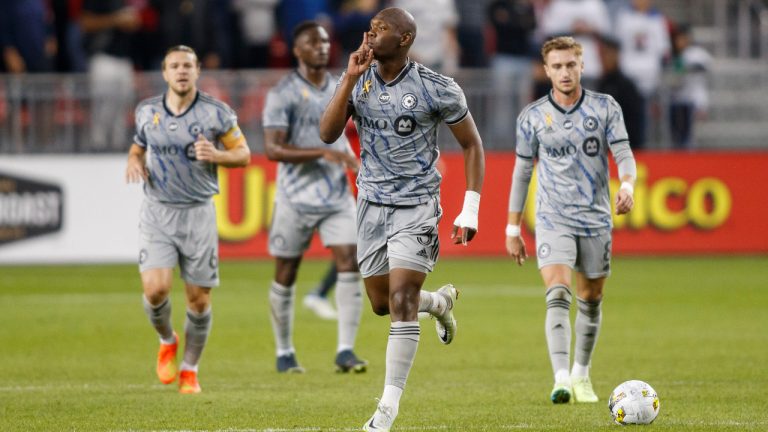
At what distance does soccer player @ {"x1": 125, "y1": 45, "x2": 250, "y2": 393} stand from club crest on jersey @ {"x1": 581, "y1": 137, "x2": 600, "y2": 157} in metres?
2.40

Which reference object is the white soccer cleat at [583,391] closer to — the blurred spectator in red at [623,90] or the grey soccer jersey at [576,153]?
the grey soccer jersey at [576,153]

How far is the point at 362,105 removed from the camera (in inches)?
320

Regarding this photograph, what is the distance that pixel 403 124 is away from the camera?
8070 millimetres

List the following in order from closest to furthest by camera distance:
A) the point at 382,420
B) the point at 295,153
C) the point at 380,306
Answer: the point at 382,420 → the point at 380,306 → the point at 295,153

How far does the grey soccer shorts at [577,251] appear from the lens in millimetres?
9375

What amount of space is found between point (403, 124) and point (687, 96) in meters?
15.0

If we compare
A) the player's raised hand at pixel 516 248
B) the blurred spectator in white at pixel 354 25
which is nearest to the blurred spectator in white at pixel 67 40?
the blurred spectator in white at pixel 354 25

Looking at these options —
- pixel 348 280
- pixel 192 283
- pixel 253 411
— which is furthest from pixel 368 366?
pixel 253 411

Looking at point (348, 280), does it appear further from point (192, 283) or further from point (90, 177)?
point (90, 177)

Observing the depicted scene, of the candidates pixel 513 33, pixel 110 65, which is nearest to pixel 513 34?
pixel 513 33

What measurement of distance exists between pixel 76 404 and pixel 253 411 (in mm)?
1284

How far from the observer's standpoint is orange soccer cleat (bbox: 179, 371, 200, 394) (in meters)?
9.88

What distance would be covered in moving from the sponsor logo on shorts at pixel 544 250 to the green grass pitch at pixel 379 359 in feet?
3.18

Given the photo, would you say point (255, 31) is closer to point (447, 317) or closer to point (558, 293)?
point (558, 293)
